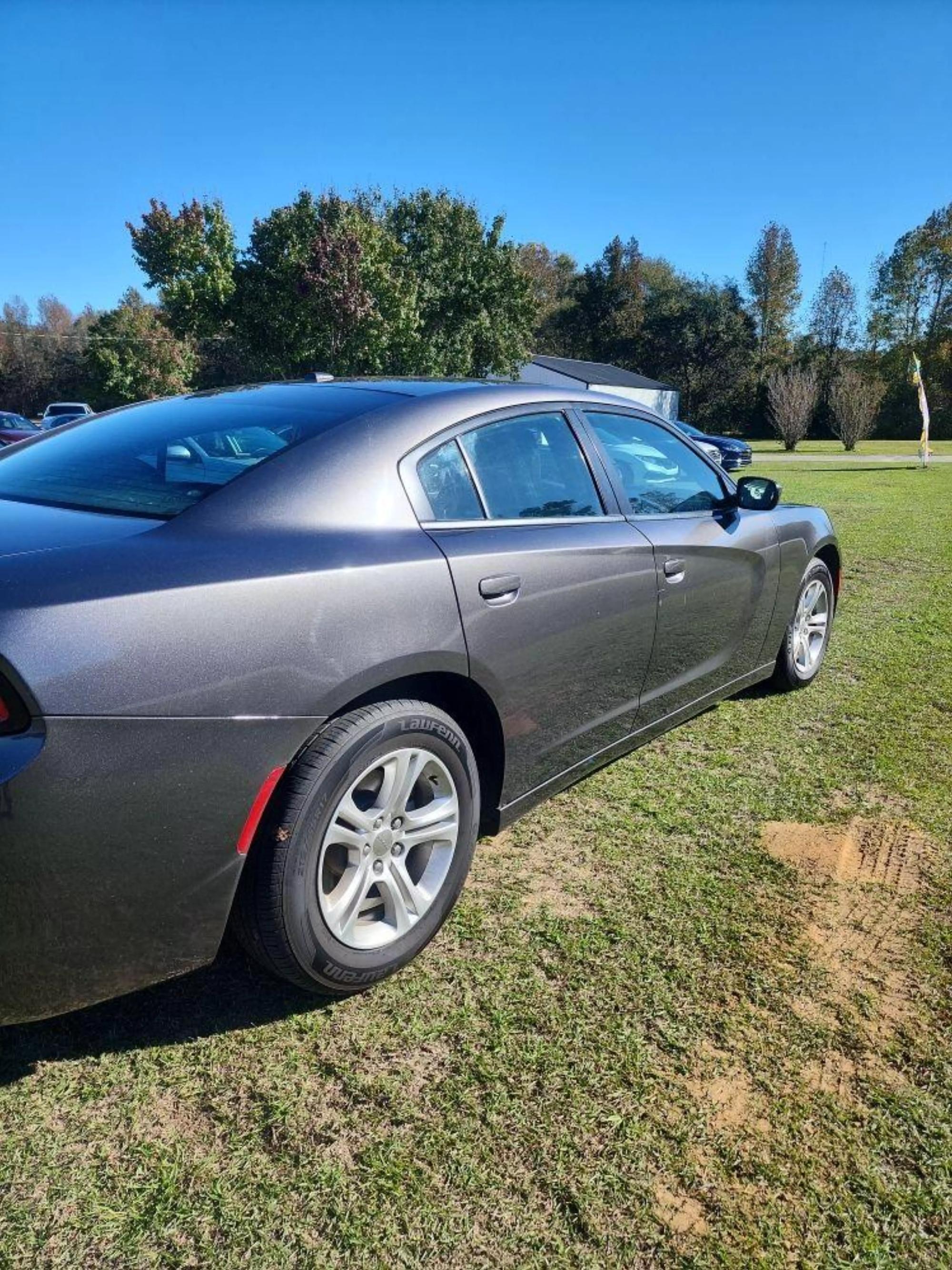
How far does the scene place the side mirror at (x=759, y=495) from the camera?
382 cm

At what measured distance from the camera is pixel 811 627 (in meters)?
4.56

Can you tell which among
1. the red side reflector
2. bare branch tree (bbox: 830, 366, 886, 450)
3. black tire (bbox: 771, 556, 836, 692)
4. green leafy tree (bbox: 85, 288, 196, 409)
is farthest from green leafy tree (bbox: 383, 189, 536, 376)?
the red side reflector

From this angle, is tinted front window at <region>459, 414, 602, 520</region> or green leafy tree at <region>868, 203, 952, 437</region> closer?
tinted front window at <region>459, 414, 602, 520</region>

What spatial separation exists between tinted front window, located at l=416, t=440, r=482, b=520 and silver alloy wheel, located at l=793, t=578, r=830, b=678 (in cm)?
242

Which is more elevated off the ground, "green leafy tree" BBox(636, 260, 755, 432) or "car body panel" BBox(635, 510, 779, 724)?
"green leafy tree" BBox(636, 260, 755, 432)

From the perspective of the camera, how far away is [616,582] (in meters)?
2.85

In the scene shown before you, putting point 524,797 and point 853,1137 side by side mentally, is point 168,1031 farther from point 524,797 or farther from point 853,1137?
point 853,1137

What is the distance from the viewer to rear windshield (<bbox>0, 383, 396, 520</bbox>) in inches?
85.4

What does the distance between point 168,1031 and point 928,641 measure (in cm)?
506

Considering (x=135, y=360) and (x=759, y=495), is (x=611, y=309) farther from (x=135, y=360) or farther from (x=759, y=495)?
(x=759, y=495)

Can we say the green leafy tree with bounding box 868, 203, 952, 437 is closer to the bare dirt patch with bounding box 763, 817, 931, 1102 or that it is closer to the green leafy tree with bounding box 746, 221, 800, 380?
the green leafy tree with bounding box 746, 221, 800, 380

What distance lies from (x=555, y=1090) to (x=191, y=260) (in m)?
38.4

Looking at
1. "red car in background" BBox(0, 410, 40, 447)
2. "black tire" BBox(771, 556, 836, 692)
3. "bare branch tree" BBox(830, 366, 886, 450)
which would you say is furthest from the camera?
"bare branch tree" BBox(830, 366, 886, 450)

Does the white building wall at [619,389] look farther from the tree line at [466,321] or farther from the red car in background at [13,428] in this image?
the red car in background at [13,428]
